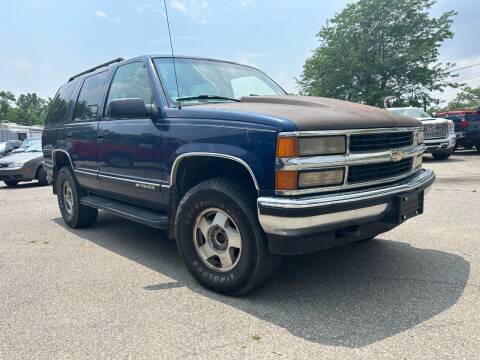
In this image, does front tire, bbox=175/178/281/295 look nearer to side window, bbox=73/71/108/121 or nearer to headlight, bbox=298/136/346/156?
headlight, bbox=298/136/346/156

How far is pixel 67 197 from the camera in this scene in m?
5.76

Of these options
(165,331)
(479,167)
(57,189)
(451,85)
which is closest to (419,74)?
(451,85)

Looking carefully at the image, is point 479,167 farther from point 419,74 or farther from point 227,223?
point 419,74

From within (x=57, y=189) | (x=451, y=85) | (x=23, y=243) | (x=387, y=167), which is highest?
(x=451, y=85)

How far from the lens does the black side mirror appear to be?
349cm

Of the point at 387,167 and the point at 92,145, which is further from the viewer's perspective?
the point at 92,145

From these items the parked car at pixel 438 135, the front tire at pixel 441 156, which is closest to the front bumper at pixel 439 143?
the parked car at pixel 438 135

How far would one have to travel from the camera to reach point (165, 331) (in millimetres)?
2588

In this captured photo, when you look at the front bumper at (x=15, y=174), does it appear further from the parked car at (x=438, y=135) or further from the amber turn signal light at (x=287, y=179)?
the parked car at (x=438, y=135)

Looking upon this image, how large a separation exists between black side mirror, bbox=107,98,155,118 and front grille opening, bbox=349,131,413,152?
1757 millimetres

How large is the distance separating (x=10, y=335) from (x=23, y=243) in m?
2.51

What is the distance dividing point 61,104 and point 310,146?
4.51 m

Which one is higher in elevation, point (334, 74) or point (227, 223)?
point (334, 74)

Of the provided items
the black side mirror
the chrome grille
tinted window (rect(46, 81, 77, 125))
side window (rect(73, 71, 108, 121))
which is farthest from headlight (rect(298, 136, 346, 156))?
the chrome grille
